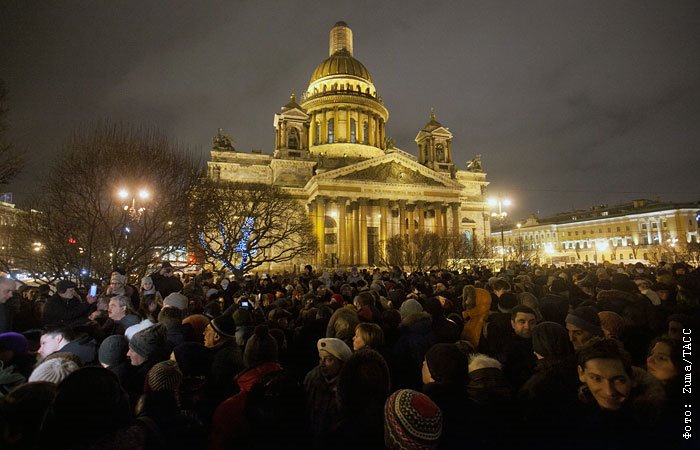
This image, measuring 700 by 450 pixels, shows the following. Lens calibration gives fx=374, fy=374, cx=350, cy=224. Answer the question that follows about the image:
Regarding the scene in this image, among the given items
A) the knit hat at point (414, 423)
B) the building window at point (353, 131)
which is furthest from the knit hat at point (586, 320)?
the building window at point (353, 131)

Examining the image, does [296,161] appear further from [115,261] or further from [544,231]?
[544,231]

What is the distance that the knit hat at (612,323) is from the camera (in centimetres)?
423

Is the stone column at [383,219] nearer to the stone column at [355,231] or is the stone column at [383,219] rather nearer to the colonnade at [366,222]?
the colonnade at [366,222]

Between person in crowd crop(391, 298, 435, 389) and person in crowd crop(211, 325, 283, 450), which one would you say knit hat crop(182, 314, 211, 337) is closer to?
person in crowd crop(211, 325, 283, 450)

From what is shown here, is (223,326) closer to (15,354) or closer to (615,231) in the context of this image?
(15,354)

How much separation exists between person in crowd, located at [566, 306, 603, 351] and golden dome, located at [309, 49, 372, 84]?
5801 cm

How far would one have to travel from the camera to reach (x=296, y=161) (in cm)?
4441

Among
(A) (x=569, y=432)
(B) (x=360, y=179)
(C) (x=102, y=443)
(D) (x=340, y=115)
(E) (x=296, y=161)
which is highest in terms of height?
(D) (x=340, y=115)

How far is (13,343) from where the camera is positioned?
3.39 metres

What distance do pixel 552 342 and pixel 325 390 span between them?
Result: 2006mm

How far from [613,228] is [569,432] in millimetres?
95324

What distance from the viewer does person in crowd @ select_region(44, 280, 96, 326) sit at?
627 centimetres

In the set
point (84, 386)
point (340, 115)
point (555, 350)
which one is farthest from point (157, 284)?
point (340, 115)

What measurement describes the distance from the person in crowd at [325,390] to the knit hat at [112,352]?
1.92 meters
